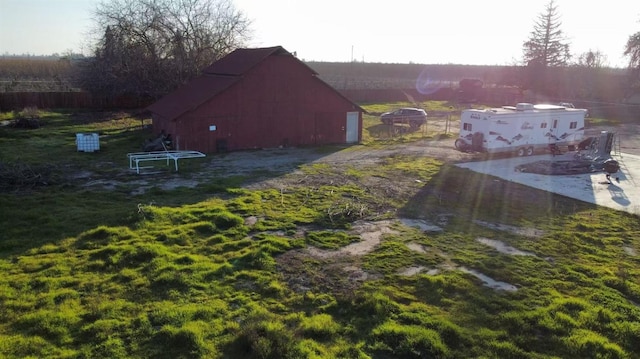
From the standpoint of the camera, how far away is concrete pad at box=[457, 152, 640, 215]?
57.9 ft

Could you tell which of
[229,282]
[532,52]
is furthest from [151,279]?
[532,52]

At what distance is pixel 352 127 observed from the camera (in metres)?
30.4

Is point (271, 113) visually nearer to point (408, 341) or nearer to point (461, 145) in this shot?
point (461, 145)

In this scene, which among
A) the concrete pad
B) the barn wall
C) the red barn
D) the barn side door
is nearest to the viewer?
the concrete pad

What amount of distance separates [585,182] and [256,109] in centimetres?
1652

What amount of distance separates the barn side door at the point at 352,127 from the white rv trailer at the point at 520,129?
21.7ft

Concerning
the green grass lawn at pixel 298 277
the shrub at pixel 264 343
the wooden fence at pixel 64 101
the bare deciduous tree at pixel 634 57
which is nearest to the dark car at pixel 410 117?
the green grass lawn at pixel 298 277

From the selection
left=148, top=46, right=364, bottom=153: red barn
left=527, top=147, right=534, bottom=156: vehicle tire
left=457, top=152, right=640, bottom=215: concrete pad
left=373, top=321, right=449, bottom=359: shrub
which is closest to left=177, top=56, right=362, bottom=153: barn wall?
left=148, top=46, right=364, bottom=153: red barn

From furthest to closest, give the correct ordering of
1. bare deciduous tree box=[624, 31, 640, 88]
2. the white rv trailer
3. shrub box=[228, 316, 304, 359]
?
1. bare deciduous tree box=[624, 31, 640, 88]
2. the white rv trailer
3. shrub box=[228, 316, 304, 359]

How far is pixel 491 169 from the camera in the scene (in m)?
22.5

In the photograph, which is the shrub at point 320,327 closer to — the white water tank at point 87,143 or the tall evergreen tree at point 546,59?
the white water tank at point 87,143

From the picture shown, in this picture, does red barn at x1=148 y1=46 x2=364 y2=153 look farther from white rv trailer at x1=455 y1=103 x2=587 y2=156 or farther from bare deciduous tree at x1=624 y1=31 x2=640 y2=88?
bare deciduous tree at x1=624 y1=31 x2=640 y2=88

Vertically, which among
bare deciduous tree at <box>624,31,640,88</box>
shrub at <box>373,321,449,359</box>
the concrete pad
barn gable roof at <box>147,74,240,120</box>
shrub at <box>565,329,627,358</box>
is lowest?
shrub at <box>565,329,627,358</box>

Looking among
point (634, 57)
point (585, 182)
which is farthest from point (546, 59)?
point (585, 182)
